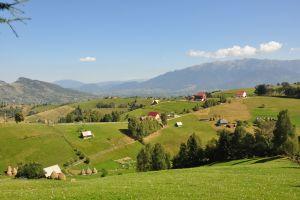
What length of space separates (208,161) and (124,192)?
286ft

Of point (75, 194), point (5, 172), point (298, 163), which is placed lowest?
point (5, 172)

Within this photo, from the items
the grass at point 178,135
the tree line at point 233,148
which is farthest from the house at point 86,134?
the tree line at point 233,148

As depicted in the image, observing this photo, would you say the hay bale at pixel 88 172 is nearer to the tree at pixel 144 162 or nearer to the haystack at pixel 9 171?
the tree at pixel 144 162

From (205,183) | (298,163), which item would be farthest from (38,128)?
(205,183)

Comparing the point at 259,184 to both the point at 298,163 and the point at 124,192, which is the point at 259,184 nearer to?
the point at 124,192

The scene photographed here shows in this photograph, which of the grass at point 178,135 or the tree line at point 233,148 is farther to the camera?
the grass at point 178,135

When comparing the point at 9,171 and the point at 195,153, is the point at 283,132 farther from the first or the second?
the point at 9,171

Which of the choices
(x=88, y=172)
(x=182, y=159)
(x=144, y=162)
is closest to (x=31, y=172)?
(x=88, y=172)

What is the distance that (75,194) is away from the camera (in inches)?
1170

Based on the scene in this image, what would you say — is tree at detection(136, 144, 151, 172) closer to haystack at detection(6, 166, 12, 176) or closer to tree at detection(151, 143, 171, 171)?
tree at detection(151, 143, 171, 171)

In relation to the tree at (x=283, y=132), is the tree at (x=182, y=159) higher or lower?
lower

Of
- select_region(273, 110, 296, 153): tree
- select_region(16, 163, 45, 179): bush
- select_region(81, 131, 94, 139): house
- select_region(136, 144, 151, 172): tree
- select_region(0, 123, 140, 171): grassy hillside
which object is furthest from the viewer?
select_region(81, 131, 94, 139): house

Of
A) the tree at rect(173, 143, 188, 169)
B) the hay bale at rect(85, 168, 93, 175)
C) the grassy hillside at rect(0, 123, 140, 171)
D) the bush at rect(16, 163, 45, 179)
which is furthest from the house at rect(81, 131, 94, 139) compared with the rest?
the tree at rect(173, 143, 188, 169)

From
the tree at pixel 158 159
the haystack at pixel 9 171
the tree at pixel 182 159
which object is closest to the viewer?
the tree at pixel 158 159
